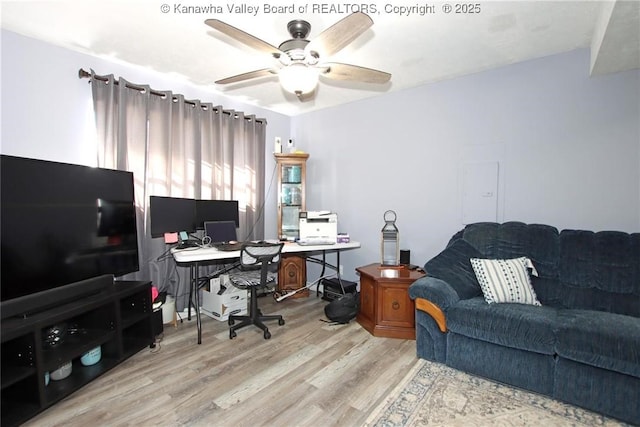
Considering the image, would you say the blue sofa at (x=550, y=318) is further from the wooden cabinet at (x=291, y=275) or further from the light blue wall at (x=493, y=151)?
the wooden cabinet at (x=291, y=275)

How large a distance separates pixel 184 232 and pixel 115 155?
91 centimetres

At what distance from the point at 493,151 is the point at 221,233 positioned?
2.84m

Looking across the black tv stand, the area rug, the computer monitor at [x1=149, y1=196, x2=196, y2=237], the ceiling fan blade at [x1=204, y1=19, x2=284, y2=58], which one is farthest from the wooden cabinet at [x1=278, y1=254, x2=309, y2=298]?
the ceiling fan blade at [x1=204, y1=19, x2=284, y2=58]

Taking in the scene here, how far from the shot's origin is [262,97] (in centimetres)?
370

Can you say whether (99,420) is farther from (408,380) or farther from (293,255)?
(293,255)

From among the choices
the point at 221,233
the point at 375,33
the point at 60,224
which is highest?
the point at 375,33

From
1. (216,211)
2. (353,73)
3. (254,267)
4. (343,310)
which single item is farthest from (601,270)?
(216,211)

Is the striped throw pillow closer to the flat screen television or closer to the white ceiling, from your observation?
the white ceiling

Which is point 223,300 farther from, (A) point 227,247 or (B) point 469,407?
(B) point 469,407

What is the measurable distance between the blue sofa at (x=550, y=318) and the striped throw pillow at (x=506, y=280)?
0.27ft

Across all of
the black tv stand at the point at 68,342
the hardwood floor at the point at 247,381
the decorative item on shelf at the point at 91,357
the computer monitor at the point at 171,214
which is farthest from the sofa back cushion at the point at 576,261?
the decorative item on shelf at the point at 91,357

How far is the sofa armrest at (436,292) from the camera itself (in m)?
2.23

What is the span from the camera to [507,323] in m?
1.98

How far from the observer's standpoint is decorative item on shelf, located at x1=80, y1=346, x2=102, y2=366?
2051mm
